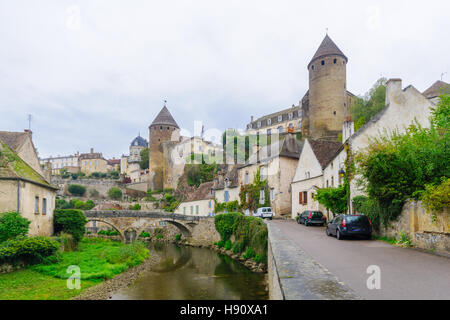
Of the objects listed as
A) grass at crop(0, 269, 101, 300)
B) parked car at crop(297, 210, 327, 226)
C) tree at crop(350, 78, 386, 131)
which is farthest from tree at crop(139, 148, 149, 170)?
grass at crop(0, 269, 101, 300)

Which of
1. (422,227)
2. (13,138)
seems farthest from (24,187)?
(422,227)

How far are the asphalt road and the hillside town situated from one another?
0.18 metres

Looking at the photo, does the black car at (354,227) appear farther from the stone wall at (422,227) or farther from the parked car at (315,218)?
the parked car at (315,218)

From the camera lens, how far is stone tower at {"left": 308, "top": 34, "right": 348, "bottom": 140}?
4138 cm

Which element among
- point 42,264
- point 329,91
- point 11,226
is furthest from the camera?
point 329,91

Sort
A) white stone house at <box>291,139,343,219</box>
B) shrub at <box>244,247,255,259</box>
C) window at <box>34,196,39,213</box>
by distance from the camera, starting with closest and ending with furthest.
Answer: window at <box>34,196,39,213</box>
shrub at <box>244,247,255,259</box>
white stone house at <box>291,139,343,219</box>

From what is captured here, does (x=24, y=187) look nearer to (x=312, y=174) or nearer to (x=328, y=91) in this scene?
(x=312, y=174)

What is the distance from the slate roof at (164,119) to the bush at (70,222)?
1889 inches

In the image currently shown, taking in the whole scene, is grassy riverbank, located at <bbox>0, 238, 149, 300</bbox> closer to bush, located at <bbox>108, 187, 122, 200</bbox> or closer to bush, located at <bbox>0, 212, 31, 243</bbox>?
bush, located at <bbox>0, 212, 31, 243</bbox>

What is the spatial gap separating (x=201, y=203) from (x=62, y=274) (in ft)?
84.7

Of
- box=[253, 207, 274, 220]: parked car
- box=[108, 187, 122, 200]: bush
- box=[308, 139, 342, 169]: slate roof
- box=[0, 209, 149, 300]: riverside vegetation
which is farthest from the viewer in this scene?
box=[108, 187, 122, 200]: bush

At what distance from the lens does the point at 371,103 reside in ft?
114

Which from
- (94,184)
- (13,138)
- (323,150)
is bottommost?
(94,184)
